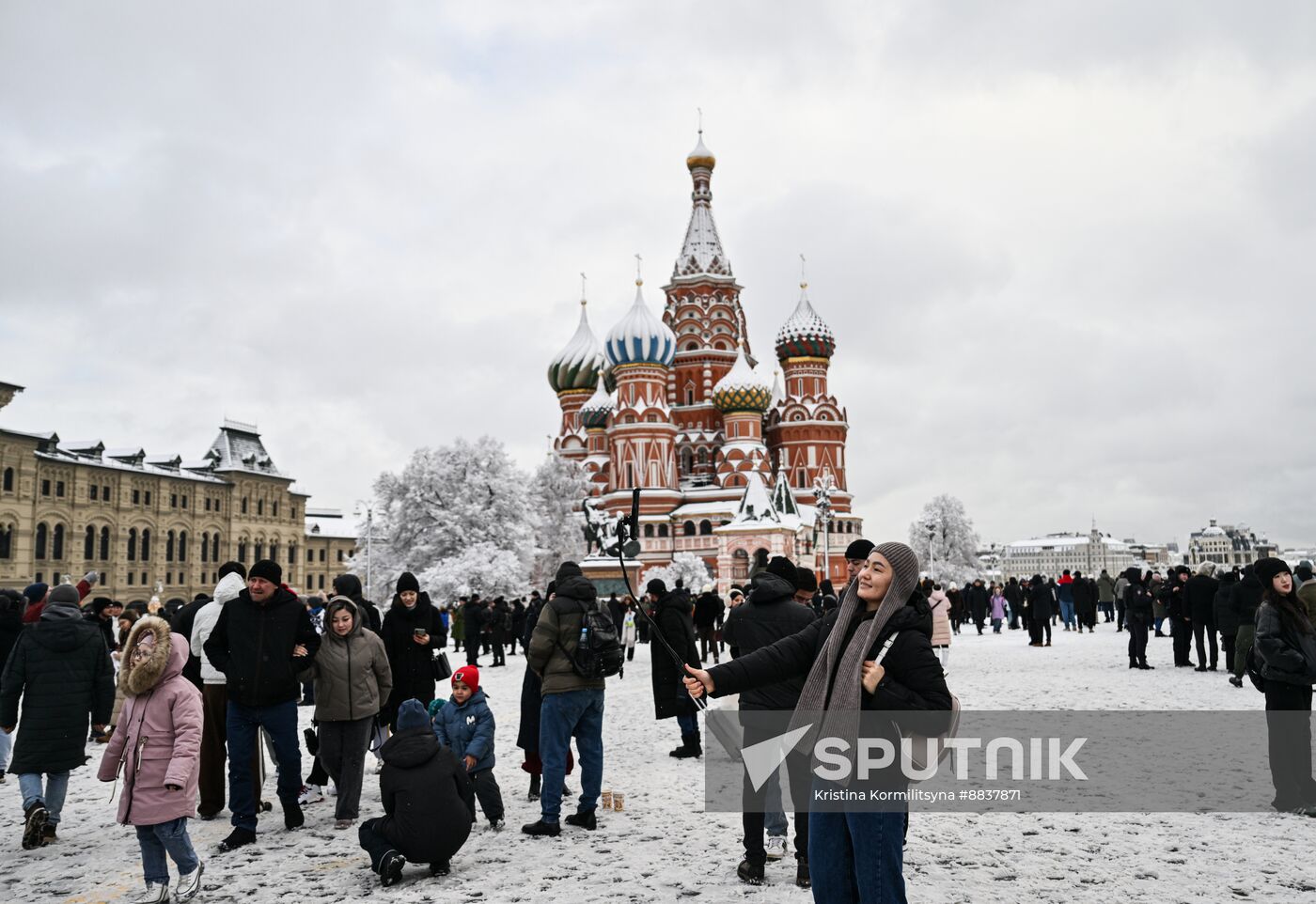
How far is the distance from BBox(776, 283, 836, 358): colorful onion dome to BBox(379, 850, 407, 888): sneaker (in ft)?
189

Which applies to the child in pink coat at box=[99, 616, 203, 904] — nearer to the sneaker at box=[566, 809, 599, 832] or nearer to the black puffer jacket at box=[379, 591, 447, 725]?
the sneaker at box=[566, 809, 599, 832]

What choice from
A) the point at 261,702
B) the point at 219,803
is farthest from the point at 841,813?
the point at 219,803

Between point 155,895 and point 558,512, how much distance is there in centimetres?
4782

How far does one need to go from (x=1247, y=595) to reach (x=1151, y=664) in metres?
7.43

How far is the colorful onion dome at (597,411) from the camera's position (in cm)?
6259

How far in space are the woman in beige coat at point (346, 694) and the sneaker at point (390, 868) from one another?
4.43 ft

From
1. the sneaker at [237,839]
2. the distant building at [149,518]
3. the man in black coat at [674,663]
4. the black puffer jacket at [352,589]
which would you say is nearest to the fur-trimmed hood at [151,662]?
the sneaker at [237,839]

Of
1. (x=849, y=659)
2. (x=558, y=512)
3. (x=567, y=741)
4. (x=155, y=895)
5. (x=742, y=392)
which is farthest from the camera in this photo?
(x=742, y=392)

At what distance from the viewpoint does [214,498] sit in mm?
64250

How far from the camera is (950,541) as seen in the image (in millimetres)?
59125

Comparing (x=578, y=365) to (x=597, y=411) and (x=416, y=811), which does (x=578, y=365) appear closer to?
(x=597, y=411)

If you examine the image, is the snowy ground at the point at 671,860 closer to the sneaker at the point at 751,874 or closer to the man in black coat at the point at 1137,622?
the sneaker at the point at 751,874

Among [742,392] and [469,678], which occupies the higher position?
[742,392]

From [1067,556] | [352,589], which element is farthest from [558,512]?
[1067,556]
